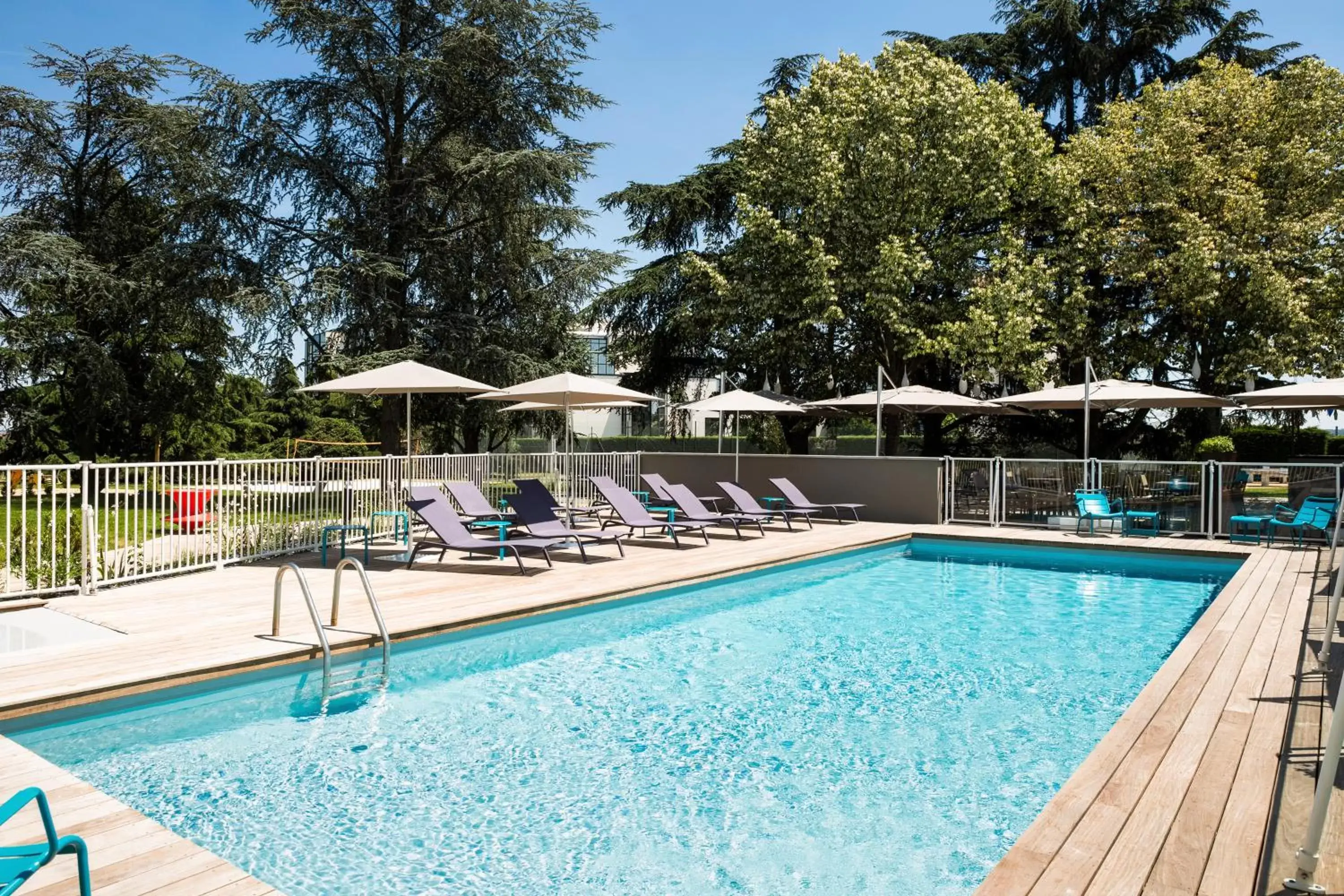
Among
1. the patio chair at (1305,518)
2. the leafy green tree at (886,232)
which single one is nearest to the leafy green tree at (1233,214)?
the leafy green tree at (886,232)

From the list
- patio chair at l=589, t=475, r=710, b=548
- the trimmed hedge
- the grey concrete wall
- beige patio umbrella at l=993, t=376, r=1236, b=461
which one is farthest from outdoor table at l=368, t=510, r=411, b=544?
the trimmed hedge

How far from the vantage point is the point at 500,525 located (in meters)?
11.1

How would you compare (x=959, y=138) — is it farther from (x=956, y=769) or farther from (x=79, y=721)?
(x=79, y=721)

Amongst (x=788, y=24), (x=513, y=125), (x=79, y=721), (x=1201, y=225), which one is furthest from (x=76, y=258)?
Answer: (x=1201, y=225)

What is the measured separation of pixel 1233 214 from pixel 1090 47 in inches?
287

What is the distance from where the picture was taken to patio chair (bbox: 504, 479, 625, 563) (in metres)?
11.0

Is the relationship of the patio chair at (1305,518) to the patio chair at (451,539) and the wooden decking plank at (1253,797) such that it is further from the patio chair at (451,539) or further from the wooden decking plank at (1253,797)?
the patio chair at (451,539)

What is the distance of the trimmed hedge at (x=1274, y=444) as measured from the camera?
19.6 meters

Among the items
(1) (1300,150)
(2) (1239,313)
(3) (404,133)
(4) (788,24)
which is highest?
(4) (788,24)

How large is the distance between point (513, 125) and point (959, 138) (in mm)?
10219

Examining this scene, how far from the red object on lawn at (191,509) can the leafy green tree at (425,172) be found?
977 cm

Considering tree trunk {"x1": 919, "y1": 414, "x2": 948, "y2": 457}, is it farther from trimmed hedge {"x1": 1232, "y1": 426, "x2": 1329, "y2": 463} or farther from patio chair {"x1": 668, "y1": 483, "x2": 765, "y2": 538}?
patio chair {"x1": 668, "y1": 483, "x2": 765, "y2": 538}

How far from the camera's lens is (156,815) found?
14.5 feet

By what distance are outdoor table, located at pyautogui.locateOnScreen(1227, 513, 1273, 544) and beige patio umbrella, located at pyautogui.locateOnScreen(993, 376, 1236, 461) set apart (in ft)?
6.16
